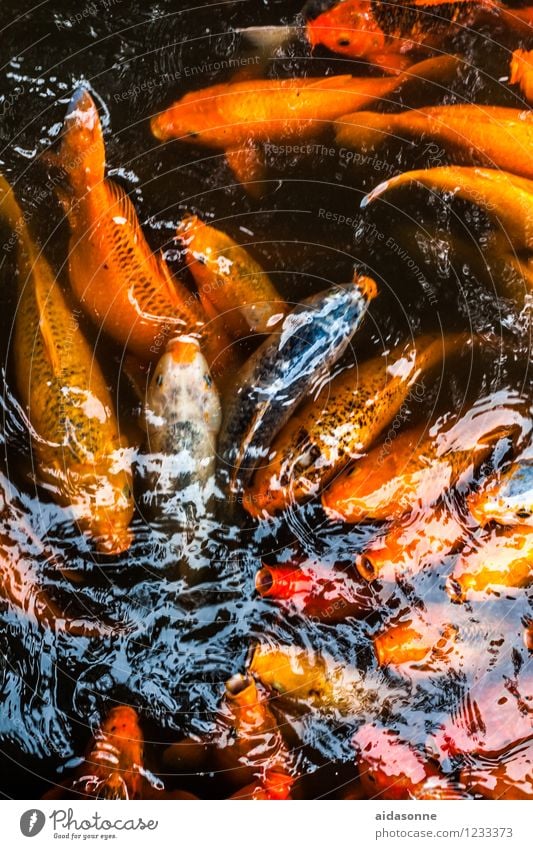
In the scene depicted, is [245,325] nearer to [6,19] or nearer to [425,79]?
[425,79]

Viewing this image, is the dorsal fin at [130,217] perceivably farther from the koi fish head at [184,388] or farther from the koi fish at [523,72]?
the koi fish at [523,72]

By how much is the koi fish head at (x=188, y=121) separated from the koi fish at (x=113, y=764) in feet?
4.67

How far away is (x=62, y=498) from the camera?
153 centimetres

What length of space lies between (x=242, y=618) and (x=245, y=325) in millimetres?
716

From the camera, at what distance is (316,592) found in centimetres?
153

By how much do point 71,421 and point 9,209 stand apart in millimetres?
567

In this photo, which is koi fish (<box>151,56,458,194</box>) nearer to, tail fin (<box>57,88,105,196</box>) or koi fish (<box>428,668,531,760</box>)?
tail fin (<box>57,88,105,196</box>)

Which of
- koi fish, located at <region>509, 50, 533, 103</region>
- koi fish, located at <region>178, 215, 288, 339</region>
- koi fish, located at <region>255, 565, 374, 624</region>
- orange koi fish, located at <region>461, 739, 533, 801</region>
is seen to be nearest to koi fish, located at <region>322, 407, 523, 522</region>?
koi fish, located at <region>255, 565, 374, 624</region>

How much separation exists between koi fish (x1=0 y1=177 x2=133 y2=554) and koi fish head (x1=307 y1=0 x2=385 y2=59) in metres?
0.97

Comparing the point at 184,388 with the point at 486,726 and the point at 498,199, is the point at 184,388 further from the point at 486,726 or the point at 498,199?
the point at 486,726

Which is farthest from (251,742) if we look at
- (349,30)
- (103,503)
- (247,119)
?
(349,30)

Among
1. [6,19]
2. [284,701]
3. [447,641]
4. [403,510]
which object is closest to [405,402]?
[403,510]
